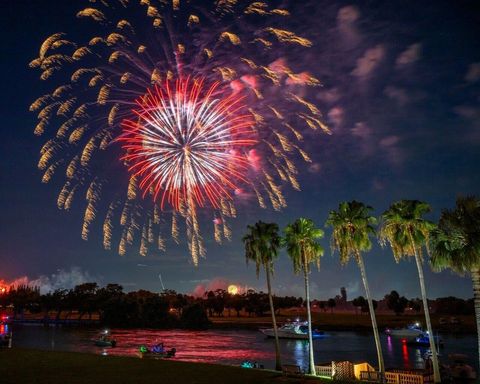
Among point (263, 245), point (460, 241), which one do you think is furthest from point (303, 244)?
point (460, 241)

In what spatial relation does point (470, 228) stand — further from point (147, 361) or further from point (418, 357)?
point (418, 357)

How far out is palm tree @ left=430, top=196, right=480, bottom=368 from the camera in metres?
30.6

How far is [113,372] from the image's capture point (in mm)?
37062

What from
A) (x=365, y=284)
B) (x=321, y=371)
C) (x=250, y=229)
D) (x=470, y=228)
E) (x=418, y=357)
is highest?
(x=250, y=229)

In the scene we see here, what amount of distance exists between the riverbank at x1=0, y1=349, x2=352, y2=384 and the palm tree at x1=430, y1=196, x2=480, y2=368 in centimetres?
1309

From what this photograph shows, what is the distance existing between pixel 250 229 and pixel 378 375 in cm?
2470

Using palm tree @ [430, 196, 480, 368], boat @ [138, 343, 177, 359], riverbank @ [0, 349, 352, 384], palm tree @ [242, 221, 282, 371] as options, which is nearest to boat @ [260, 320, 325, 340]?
boat @ [138, 343, 177, 359]

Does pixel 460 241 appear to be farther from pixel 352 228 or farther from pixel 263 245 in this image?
pixel 263 245

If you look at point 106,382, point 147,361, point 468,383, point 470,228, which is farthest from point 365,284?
point 106,382

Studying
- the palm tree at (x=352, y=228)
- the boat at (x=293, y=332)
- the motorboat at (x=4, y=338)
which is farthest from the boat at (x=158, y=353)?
the boat at (x=293, y=332)

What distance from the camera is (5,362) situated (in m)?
40.4

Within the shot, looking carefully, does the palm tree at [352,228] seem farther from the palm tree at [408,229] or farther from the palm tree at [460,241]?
the palm tree at [460,241]

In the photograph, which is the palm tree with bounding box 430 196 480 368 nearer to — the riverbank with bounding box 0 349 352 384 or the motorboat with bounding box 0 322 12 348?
the riverbank with bounding box 0 349 352 384

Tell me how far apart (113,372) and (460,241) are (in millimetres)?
29280
